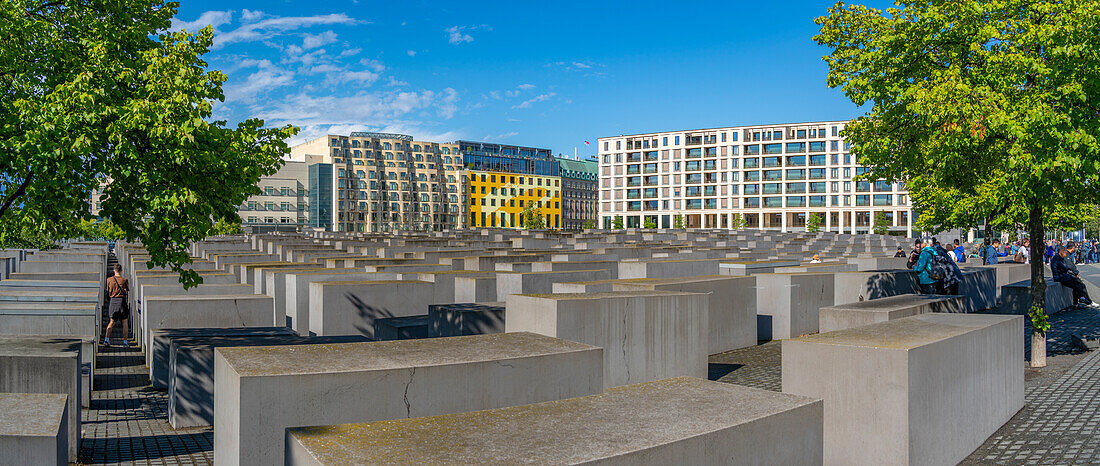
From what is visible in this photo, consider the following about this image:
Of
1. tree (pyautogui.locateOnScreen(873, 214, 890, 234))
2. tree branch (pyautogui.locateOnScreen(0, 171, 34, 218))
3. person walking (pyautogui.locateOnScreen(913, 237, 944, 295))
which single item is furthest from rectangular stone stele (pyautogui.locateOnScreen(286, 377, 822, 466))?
tree (pyautogui.locateOnScreen(873, 214, 890, 234))

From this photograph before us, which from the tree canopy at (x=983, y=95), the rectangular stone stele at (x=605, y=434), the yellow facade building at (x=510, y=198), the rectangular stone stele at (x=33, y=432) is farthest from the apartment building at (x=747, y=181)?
the rectangular stone stele at (x=33, y=432)

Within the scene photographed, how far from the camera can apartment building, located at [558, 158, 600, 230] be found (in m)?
170

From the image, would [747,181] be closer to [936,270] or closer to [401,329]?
[936,270]

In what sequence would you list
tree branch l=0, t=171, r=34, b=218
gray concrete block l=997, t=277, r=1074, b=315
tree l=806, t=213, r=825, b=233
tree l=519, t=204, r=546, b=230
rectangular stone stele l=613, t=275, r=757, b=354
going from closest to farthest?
1. tree branch l=0, t=171, r=34, b=218
2. rectangular stone stele l=613, t=275, r=757, b=354
3. gray concrete block l=997, t=277, r=1074, b=315
4. tree l=806, t=213, r=825, b=233
5. tree l=519, t=204, r=546, b=230

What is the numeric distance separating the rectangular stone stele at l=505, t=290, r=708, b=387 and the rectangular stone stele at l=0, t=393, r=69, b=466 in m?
4.38

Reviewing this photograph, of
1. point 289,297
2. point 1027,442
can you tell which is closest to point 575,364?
point 1027,442

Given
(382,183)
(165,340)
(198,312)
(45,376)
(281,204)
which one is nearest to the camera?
(45,376)

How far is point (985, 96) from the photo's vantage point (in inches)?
401

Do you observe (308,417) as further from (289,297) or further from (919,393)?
(289,297)

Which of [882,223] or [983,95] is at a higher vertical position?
[983,95]

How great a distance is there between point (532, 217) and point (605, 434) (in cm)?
15222

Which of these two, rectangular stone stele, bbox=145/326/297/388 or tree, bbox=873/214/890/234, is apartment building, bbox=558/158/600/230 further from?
rectangular stone stele, bbox=145/326/297/388

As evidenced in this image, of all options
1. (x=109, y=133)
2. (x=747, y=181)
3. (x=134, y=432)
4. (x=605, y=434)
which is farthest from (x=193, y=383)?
(x=747, y=181)

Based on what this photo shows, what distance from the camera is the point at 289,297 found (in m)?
15.0
